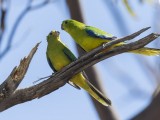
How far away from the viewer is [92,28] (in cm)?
250

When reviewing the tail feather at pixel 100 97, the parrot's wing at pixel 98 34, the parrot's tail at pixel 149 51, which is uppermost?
the parrot's wing at pixel 98 34

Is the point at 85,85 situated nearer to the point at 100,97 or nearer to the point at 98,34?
the point at 100,97

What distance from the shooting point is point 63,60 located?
2.62 metres

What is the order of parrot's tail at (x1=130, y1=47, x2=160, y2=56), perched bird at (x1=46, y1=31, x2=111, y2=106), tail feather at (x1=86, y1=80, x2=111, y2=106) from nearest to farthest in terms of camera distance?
parrot's tail at (x1=130, y1=47, x2=160, y2=56), tail feather at (x1=86, y1=80, x2=111, y2=106), perched bird at (x1=46, y1=31, x2=111, y2=106)

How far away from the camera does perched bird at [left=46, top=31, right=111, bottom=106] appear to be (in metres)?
2.44

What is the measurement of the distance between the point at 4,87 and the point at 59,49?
0.63 m

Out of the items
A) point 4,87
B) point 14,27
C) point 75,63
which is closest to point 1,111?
point 4,87

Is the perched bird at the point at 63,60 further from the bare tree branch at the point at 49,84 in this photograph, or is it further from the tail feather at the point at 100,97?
the bare tree branch at the point at 49,84

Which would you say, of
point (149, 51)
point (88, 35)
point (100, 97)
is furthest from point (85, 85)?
point (149, 51)

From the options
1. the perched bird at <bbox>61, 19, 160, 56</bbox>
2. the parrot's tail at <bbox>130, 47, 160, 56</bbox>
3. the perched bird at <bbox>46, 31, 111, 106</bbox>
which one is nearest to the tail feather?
the perched bird at <bbox>46, 31, 111, 106</bbox>

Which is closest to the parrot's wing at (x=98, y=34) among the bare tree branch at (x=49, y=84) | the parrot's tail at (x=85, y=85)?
the bare tree branch at (x=49, y=84)

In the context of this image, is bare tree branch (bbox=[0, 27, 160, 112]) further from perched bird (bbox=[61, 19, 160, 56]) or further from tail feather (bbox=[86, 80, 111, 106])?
tail feather (bbox=[86, 80, 111, 106])

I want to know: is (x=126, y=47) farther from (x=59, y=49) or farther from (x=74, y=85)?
(x=59, y=49)

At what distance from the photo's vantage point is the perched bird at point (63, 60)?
96.0 inches
